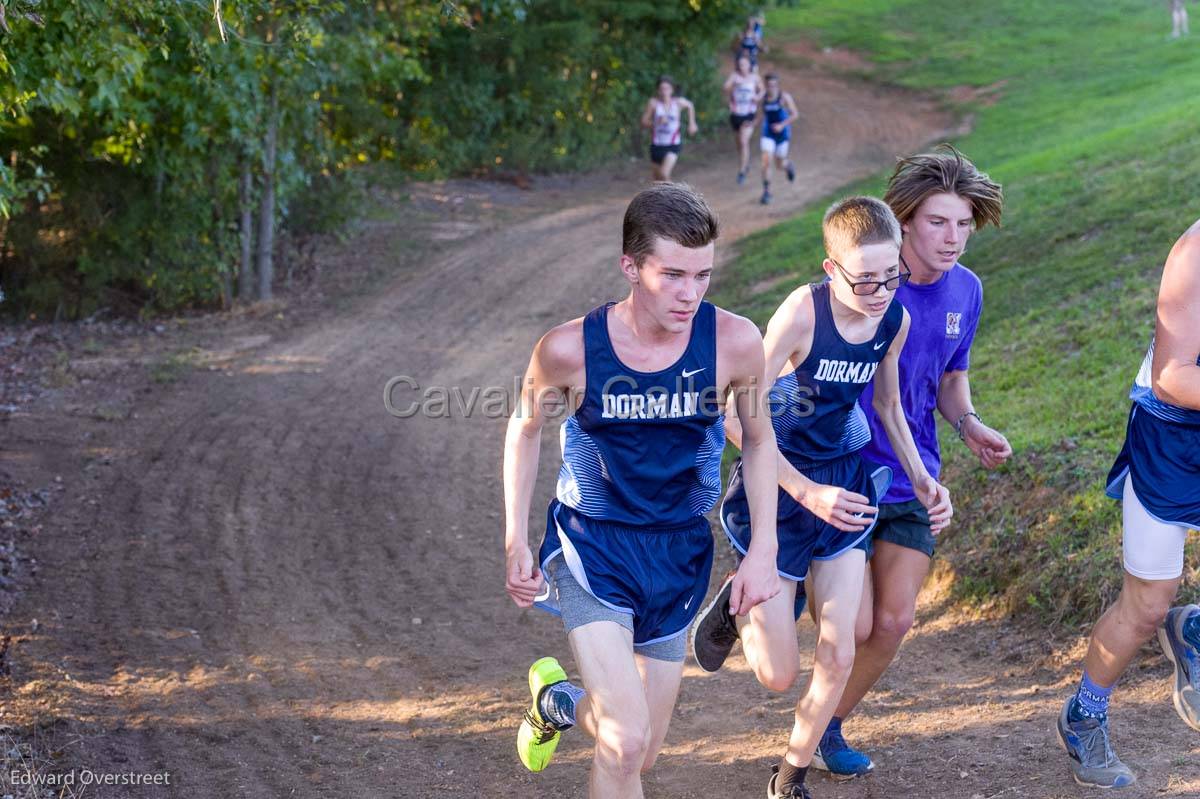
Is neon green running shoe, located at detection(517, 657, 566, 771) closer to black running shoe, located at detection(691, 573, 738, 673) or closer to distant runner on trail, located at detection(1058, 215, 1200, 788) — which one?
black running shoe, located at detection(691, 573, 738, 673)

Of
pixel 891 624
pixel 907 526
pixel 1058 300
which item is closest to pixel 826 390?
pixel 907 526

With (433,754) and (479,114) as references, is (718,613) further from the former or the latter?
(479,114)

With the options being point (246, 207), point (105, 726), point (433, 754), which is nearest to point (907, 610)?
point (433, 754)

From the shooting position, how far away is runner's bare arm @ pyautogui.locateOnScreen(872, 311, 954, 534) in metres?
4.43

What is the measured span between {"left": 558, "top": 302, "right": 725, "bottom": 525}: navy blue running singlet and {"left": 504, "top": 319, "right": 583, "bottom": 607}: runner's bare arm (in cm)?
7

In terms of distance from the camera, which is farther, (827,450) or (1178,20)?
(1178,20)

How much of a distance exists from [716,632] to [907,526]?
853 millimetres

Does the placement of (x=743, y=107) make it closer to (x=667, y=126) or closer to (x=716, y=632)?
(x=667, y=126)

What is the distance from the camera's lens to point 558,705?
399 cm

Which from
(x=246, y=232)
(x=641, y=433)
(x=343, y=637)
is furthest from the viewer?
(x=246, y=232)

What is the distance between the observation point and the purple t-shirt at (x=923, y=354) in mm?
4645

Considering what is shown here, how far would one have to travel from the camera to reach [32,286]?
13.4 meters

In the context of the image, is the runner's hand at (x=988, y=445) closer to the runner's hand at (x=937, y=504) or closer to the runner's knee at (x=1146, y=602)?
the runner's hand at (x=937, y=504)

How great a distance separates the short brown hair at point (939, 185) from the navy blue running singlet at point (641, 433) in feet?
3.66
